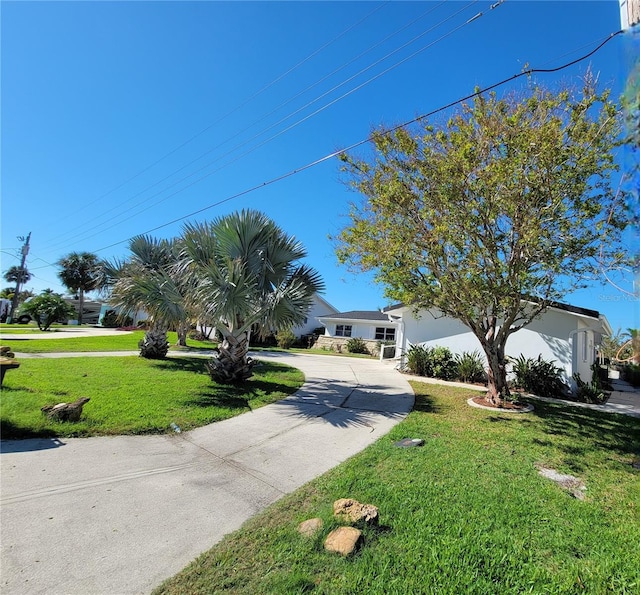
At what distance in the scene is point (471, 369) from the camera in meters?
13.2

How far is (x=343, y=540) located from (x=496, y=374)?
8131 millimetres

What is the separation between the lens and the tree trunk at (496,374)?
9438mm

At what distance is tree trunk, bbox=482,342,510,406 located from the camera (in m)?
9.44

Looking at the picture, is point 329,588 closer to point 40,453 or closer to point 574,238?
point 40,453

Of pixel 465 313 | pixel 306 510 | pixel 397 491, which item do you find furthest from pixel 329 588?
pixel 465 313

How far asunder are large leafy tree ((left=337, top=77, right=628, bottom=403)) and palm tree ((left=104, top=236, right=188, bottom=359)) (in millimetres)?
5791

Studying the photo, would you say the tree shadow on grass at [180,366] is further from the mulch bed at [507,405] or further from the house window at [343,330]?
the house window at [343,330]

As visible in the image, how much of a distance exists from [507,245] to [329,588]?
333 inches

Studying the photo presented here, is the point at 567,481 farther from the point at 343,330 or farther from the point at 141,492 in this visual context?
the point at 343,330

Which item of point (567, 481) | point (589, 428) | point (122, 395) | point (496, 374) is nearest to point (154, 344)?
point (122, 395)

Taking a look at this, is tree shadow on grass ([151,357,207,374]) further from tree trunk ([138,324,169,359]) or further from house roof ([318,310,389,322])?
house roof ([318,310,389,322])

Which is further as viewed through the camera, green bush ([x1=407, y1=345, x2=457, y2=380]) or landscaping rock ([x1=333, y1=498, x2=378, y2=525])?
green bush ([x1=407, y1=345, x2=457, y2=380])

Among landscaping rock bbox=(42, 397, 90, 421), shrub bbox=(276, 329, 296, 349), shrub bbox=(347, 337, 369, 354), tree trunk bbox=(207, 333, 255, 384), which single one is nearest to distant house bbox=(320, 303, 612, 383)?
tree trunk bbox=(207, 333, 255, 384)

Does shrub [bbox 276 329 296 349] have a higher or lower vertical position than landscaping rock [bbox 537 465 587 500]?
higher
